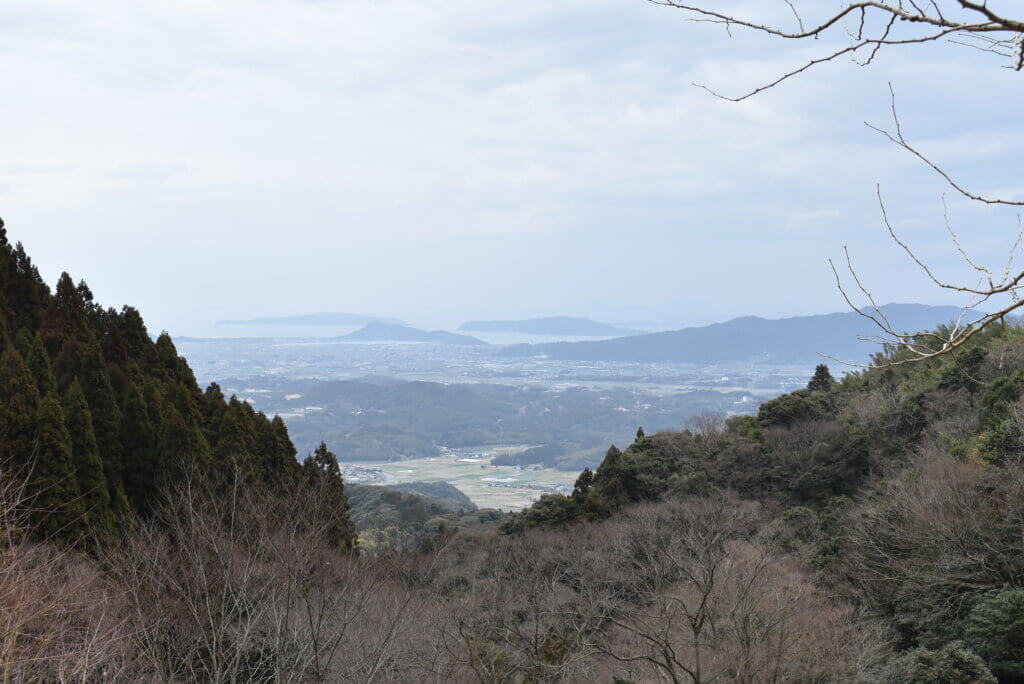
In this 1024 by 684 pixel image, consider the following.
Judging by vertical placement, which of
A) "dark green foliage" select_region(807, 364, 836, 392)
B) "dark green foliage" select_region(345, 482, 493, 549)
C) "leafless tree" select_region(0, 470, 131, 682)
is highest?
"dark green foliage" select_region(807, 364, 836, 392)

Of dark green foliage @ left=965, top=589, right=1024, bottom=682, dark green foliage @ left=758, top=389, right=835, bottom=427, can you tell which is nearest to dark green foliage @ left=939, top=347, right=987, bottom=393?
dark green foliage @ left=758, top=389, right=835, bottom=427

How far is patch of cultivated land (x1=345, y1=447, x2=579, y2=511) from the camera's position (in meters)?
86.5

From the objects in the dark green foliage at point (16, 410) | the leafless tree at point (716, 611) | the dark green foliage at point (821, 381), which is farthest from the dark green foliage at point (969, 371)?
the dark green foliage at point (16, 410)

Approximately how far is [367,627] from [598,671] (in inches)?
226

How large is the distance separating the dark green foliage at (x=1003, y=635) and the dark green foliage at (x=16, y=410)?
20179 millimetres

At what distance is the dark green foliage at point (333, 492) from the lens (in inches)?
825

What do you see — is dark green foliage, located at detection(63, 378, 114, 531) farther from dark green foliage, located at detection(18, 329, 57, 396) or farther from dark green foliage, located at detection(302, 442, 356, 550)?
dark green foliage, located at detection(302, 442, 356, 550)

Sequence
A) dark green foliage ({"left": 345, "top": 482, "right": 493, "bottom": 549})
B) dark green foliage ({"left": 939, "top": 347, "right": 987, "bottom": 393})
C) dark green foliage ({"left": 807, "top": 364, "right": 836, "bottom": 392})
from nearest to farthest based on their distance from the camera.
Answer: dark green foliage ({"left": 939, "top": 347, "right": 987, "bottom": 393})
dark green foliage ({"left": 345, "top": 482, "right": 493, "bottom": 549})
dark green foliage ({"left": 807, "top": 364, "right": 836, "bottom": 392})

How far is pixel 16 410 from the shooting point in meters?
13.7

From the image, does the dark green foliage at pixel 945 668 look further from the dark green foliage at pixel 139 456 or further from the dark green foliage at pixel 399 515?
the dark green foliage at pixel 399 515

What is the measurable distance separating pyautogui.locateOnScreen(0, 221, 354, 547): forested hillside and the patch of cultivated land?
5659 cm

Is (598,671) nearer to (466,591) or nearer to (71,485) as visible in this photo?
(466,591)

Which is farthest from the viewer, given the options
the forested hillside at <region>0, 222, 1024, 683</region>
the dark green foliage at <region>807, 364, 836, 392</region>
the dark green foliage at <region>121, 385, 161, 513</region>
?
the dark green foliage at <region>807, 364, 836, 392</region>

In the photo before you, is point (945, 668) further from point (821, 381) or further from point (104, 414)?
point (821, 381)
